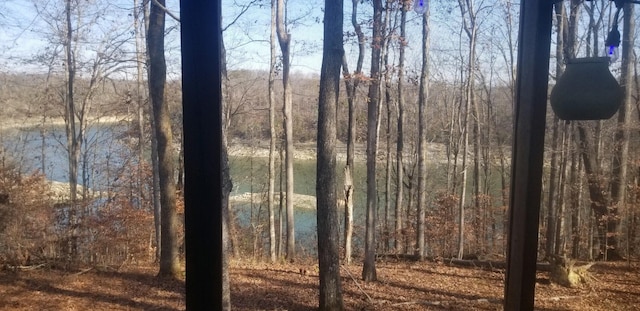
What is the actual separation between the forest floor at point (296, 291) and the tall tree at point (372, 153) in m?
0.36

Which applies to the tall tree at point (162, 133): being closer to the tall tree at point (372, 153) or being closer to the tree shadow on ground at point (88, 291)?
the tree shadow on ground at point (88, 291)

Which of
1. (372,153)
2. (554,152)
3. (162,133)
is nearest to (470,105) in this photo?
(554,152)

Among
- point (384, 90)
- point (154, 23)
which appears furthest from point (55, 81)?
point (384, 90)

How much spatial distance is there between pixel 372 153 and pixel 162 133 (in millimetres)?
3436

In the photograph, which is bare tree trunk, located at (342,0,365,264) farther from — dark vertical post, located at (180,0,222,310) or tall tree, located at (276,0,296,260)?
dark vertical post, located at (180,0,222,310)

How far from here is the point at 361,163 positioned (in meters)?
17.8

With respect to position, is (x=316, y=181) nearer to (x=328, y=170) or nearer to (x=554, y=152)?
(x=328, y=170)

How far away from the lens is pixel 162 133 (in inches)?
245

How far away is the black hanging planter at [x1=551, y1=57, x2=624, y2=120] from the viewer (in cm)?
147

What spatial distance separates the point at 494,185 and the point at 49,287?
42.7ft

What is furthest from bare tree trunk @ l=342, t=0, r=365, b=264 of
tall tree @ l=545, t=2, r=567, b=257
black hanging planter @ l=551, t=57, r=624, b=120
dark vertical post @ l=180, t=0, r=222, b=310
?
dark vertical post @ l=180, t=0, r=222, b=310

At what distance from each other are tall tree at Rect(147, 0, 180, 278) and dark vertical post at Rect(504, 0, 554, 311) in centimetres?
562

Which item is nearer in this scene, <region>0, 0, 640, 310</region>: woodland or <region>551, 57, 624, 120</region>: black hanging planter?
<region>551, 57, 624, 120</region>: black hanging planter

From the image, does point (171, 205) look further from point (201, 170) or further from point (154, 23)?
point (201, 170)
